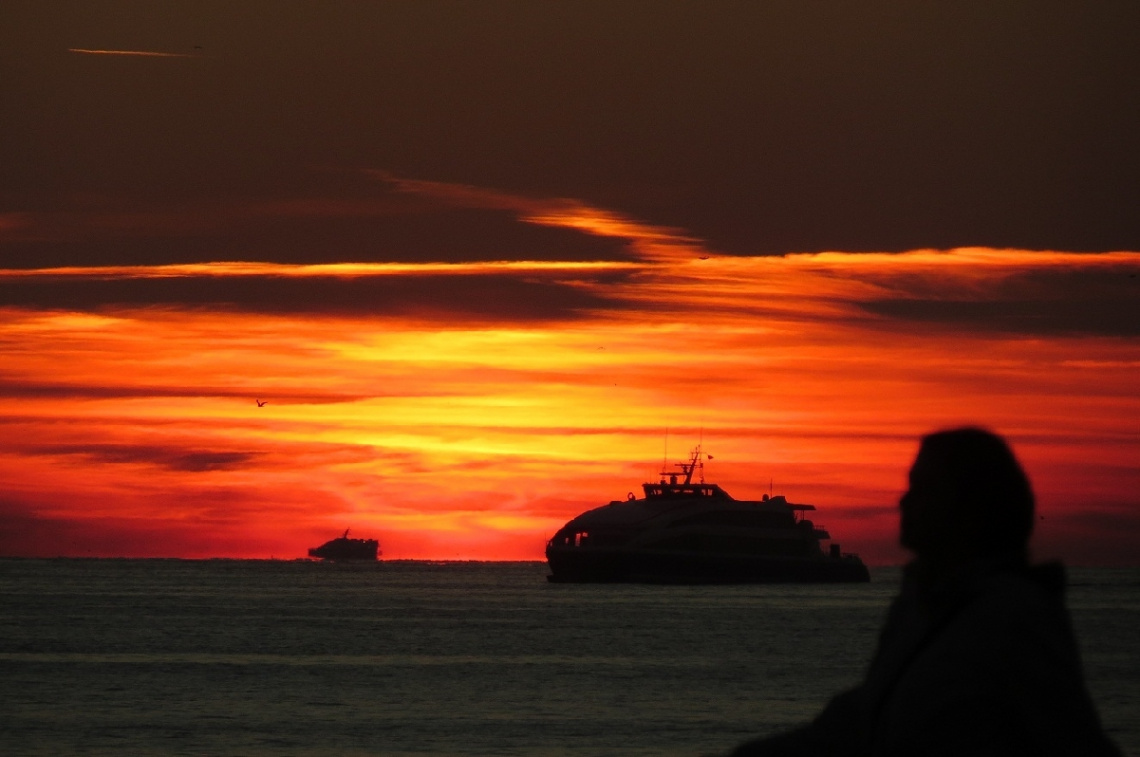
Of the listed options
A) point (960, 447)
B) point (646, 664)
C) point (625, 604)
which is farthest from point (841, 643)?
point (960, 447)

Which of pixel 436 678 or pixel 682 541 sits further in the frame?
pixel 682 541

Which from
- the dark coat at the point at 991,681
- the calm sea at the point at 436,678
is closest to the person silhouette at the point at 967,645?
the dark coat at the point at 991,681

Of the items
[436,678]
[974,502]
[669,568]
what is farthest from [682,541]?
[974,502]

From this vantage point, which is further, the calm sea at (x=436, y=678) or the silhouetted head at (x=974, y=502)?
the calm sea at (x=436, y=678)

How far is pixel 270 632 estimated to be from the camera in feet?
210

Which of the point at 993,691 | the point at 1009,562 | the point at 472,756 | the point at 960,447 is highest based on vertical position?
the point at 960,447

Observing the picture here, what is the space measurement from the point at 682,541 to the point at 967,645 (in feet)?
338

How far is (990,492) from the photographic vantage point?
2598 millimetres

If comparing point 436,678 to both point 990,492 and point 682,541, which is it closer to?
point 990,492

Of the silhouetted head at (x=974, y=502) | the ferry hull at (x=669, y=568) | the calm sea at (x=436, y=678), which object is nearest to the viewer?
the silhouetted head at (x=974, y=502)

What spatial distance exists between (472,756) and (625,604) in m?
67.8

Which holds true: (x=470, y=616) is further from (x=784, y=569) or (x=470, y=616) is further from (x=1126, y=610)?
(x=1126, y=610)

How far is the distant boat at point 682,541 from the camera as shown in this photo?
104 meters

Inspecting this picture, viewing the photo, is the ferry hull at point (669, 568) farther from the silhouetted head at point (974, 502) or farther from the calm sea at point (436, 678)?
the silhouetted head at point (974, 502)
